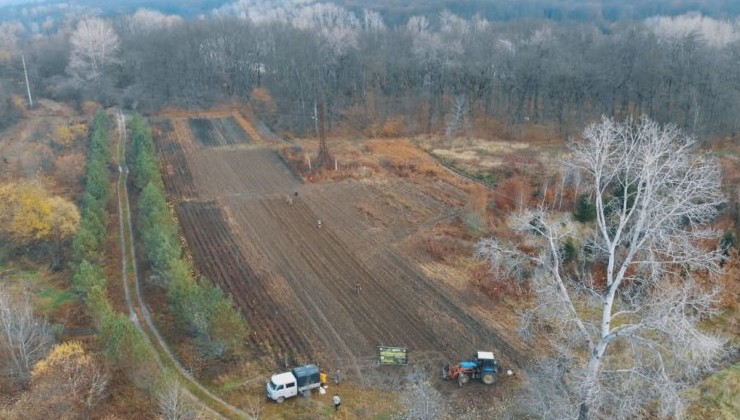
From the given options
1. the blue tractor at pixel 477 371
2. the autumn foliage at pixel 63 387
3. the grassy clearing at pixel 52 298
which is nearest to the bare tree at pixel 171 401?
the autumn foliage at pixel 63 387

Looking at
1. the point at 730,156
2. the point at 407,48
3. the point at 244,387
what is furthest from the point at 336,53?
the point at 244,387

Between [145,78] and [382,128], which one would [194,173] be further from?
[145,78]

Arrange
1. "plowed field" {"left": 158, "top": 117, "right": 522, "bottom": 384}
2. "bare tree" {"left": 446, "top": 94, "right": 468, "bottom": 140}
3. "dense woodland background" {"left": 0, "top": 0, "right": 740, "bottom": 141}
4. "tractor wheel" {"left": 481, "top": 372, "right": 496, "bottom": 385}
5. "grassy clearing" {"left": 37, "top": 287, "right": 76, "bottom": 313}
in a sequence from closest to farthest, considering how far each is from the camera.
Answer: "tractor wheel" {"left": 481, "top": 372, "right": 496, "bottom": 385}, "plowed field" {"left": 158, "top": 117, "right": 522, "bottom": 384}, "grassy clearing" {"left": 37, "top": 287, "right": 76, "bottom": 313}, "dense woodland background" {"left": 0, "top": 0, "right": 740, "bottom": 141}, "bare tree" {"left": 446, "top": 94, "right": 468, "bottom": 140}

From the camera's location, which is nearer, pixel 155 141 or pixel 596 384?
pixel 596 384

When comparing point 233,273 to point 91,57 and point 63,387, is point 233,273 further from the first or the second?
point 91,57

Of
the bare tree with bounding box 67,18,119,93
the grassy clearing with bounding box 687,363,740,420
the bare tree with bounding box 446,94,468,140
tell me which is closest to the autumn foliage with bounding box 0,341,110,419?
the grassy clearing with bounding box 687,363,740,420

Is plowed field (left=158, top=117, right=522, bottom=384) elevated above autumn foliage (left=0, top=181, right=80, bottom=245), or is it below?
below

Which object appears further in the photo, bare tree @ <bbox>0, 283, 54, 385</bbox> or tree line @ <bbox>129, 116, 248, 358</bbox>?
tree line @ <bbox>129, 116, 248, 358</bbox>

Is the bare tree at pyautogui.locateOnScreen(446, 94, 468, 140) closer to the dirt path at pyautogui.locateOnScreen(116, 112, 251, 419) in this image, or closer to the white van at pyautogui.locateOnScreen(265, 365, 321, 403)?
the dirt path at pyautogui.locateOnScreen(116, 112, 251, 419)
